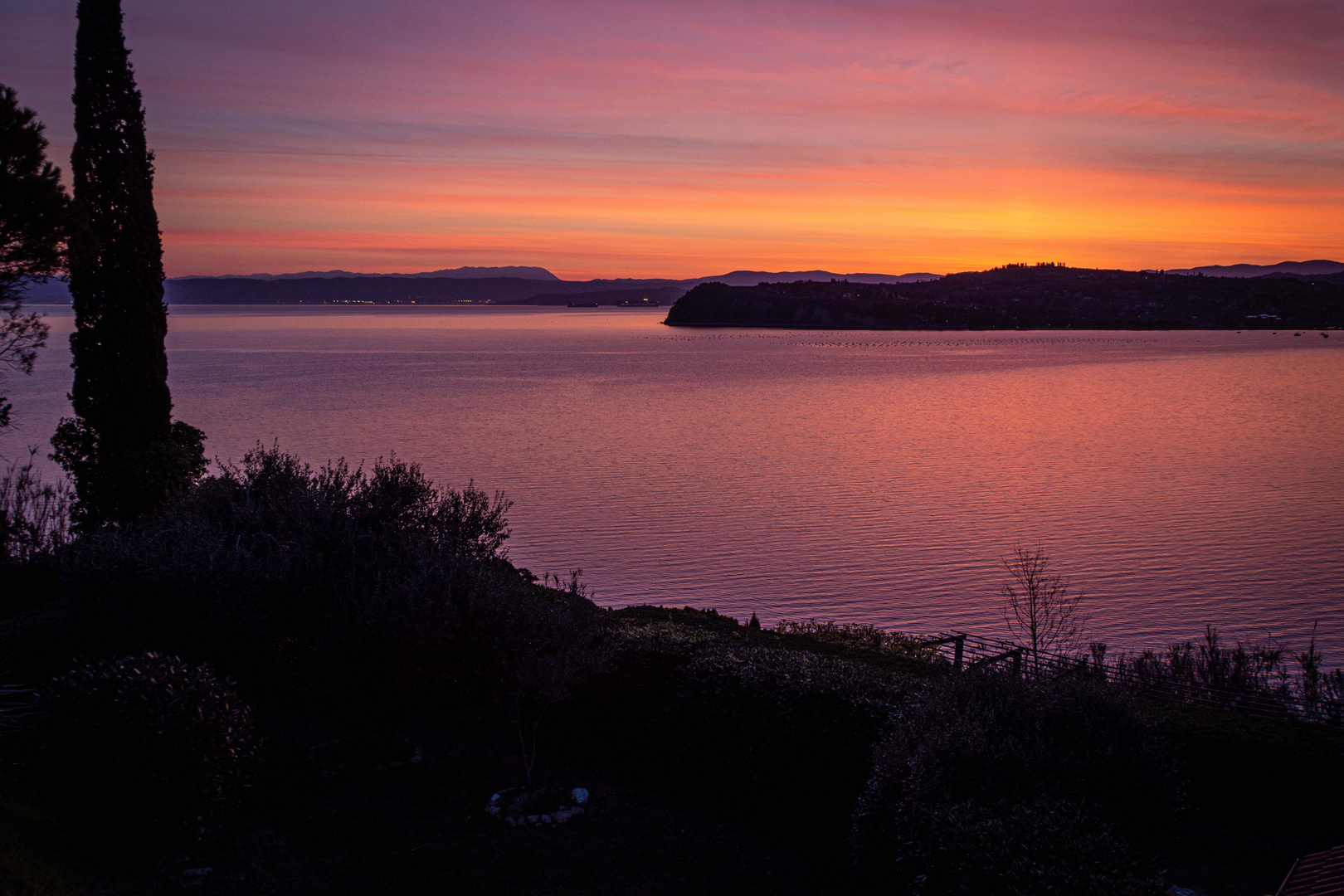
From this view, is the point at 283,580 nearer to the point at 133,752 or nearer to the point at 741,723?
the point at 133,752

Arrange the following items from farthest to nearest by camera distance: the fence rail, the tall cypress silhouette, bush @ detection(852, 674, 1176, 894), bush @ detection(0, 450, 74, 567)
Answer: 1. the tall cypress silhouette
2. bush @ detection(0, 450, 74, 567)
3. the fence rail
4. bush @ detection(852, 674, 1176, 894)

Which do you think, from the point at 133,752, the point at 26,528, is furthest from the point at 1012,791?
the point at 26,528

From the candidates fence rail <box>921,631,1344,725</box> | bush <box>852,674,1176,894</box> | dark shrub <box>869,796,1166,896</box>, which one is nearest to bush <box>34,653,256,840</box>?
bush <box>852,674,1176,894</box>

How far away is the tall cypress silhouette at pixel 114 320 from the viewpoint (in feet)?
56.6

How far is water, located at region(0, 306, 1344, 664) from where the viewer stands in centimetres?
2288

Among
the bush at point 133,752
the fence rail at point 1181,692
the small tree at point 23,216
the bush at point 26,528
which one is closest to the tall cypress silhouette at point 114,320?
the bush at point 26,528

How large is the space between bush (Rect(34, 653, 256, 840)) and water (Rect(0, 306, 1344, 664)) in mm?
14954

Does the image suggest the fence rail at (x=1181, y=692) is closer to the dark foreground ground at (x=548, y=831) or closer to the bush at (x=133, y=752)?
the dark foreground ground at (x=548, y=831)

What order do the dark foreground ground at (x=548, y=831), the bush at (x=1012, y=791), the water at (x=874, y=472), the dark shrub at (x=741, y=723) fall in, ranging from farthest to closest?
the water at (x=874, y=472)
the dark shrub at (x=741, y=723)
the dark foreground ground at (x=548, y=831)
the bush at (x=1012, y=791)

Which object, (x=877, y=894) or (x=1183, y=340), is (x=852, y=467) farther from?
(x=1183, y=340)

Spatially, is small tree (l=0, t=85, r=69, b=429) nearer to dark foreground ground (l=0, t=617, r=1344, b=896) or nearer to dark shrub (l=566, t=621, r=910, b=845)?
dark foreground ground (l=0, t=617, r=1344, b=896)

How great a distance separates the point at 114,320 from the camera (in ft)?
57.2

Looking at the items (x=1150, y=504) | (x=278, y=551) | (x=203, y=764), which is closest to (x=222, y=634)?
(x=278, y=551)

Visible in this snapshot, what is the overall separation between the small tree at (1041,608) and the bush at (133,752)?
13088mm
